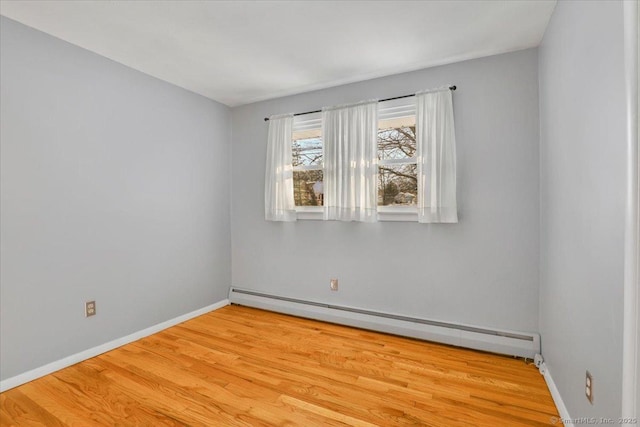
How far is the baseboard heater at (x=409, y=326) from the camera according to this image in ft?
7.97

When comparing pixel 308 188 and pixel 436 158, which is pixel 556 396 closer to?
pixel 436 158

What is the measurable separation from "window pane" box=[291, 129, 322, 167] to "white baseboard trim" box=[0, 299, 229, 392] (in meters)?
2.12

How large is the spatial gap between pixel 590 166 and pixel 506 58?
5.20 ft

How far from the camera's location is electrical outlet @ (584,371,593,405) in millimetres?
1313

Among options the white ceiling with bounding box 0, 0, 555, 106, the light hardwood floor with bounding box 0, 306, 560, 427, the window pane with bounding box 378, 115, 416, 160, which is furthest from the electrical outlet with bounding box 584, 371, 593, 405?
the white ceiling with bounding box 0, 0, 555, 106

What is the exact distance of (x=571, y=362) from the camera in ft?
5.24

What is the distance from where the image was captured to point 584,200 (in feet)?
4.68

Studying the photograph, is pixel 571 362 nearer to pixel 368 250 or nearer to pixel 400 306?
pixel 400 306

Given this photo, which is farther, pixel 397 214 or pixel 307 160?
pixel 307 160

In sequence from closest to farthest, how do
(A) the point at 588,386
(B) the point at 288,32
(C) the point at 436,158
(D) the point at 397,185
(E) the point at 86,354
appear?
(A) the point at 588,386 → (B) the point at 288,32 → (E) the point at 86,354 → (C) the point at 436,158 → (D) the point at 397,185

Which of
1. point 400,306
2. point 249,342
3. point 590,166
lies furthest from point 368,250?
point 590,166

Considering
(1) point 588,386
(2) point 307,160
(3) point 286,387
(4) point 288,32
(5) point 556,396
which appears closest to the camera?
(1) point 588,386

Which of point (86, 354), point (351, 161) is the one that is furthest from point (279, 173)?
point (86, 354)

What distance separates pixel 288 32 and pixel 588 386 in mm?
2744
